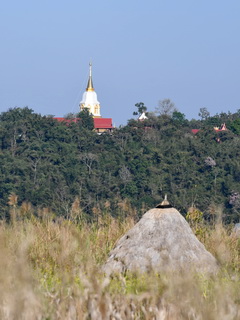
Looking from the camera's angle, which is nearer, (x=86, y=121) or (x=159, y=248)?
(x=159, y=248)

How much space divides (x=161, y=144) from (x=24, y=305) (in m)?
66.5

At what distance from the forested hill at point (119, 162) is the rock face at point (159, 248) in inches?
1940

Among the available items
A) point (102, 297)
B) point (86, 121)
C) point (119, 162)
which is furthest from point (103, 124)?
point (102, 297)

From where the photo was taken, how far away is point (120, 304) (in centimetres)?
368

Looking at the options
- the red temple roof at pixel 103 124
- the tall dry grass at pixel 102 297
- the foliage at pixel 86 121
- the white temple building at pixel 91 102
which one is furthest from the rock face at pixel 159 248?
the white temple building at pixel 91 102

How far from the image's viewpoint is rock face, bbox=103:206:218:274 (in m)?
5.82

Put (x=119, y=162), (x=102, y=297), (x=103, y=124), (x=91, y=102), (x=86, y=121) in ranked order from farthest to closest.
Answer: (x=91, y=102)
(x=103, y=124)
(x=86, y=121)
(x=119, y=162)
(x=102, y=297)

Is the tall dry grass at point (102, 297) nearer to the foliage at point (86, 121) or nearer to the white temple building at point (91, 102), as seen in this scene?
→ the foliage at point (86, 121)

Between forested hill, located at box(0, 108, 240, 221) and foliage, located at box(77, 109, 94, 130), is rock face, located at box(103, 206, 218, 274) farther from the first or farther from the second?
foliage, located at box(77, 109, 94, 130)

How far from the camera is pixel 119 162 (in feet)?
218

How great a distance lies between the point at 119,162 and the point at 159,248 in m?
60.4

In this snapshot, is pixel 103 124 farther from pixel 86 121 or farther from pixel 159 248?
pixel 159 248

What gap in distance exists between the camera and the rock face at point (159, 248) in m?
5.82

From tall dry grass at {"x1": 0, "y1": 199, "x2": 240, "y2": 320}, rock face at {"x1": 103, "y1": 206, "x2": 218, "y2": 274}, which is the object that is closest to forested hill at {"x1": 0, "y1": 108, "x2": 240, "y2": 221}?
rock face at {"x1": 103, "y1": 206, "x2": 218, "y2": 274}
